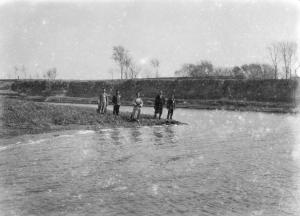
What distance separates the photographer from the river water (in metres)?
11.3

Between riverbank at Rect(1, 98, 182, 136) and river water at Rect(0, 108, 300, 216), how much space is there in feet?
9.13

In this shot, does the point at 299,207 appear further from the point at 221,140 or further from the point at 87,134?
the point at 87,134

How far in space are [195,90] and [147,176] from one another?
83696 mm

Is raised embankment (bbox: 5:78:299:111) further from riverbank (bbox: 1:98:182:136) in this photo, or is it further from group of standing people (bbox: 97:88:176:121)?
riverbank (bbox: 1:98:182:136)

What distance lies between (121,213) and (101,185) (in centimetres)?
282

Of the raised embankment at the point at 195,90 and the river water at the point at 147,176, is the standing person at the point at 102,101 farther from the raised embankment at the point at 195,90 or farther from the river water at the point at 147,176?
the raised embankment at the point at 195,90

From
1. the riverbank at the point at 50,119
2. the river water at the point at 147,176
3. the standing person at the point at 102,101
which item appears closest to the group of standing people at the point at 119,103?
the standing person at the point at 102,101

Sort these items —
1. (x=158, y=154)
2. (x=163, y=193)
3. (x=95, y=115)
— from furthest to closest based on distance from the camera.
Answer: (x=95, y=115) < (x=158, y=154) < (x=163, y=193)

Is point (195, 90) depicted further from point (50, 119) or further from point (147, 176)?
point (147, 176)

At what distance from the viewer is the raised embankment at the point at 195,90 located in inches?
3068

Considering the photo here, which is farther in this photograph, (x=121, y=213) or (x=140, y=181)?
(x=140, y=181)

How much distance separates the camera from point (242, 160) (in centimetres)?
1822

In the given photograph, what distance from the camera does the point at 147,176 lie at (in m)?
14.8

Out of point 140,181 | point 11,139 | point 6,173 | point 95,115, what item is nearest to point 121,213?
point 140,181
